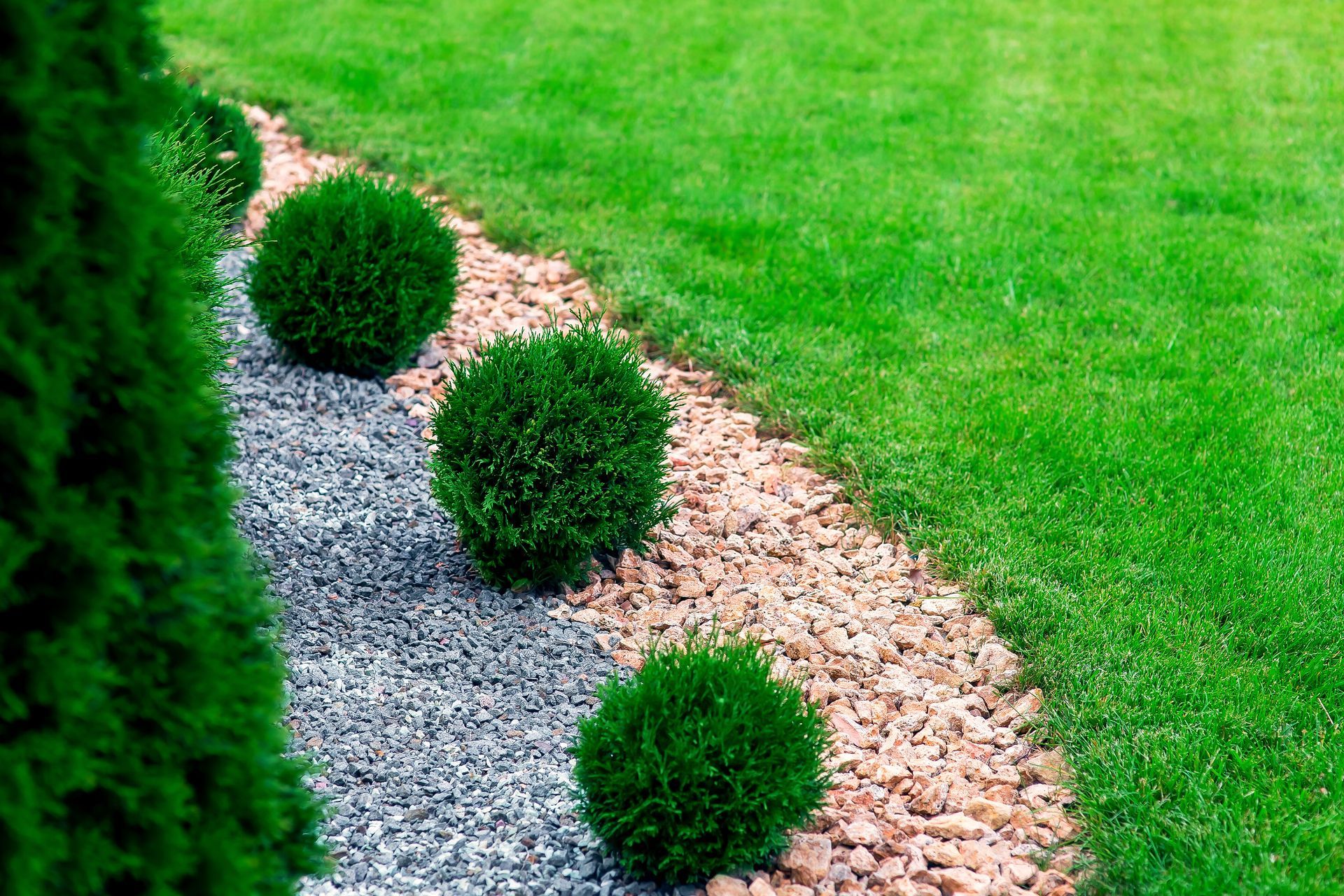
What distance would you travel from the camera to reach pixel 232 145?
5965 millimetres

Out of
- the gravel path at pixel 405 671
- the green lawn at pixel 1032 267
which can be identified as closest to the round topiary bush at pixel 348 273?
the gravel path at pixel 405 671

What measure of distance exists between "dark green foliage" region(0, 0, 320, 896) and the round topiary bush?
9.55 feet

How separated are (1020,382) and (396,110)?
15.4 feet

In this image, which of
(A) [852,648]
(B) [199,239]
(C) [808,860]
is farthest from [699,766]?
(B) [199,239]

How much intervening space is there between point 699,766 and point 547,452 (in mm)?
1331

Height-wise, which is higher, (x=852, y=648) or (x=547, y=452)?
(x=547, y=452)

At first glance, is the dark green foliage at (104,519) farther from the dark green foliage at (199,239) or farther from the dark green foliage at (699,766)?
the dark green foliage at (199,239)

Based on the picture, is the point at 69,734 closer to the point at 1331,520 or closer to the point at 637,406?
the point at 637,406

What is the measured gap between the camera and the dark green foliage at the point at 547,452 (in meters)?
3.59

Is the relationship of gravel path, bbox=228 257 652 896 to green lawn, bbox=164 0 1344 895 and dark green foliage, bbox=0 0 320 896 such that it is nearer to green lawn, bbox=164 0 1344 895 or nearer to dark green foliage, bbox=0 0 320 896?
dark green foliage, bbox=0 0 320 896

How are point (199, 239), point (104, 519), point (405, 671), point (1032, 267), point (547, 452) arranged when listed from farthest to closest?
point (1032, 267)
point (199, 239)
point (547, 452)
point (405, 671)
point (104, 519)

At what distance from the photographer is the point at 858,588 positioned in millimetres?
3920

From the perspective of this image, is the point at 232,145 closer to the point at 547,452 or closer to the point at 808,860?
the point at 547,452

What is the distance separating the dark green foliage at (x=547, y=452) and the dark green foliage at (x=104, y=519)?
5.77ft
